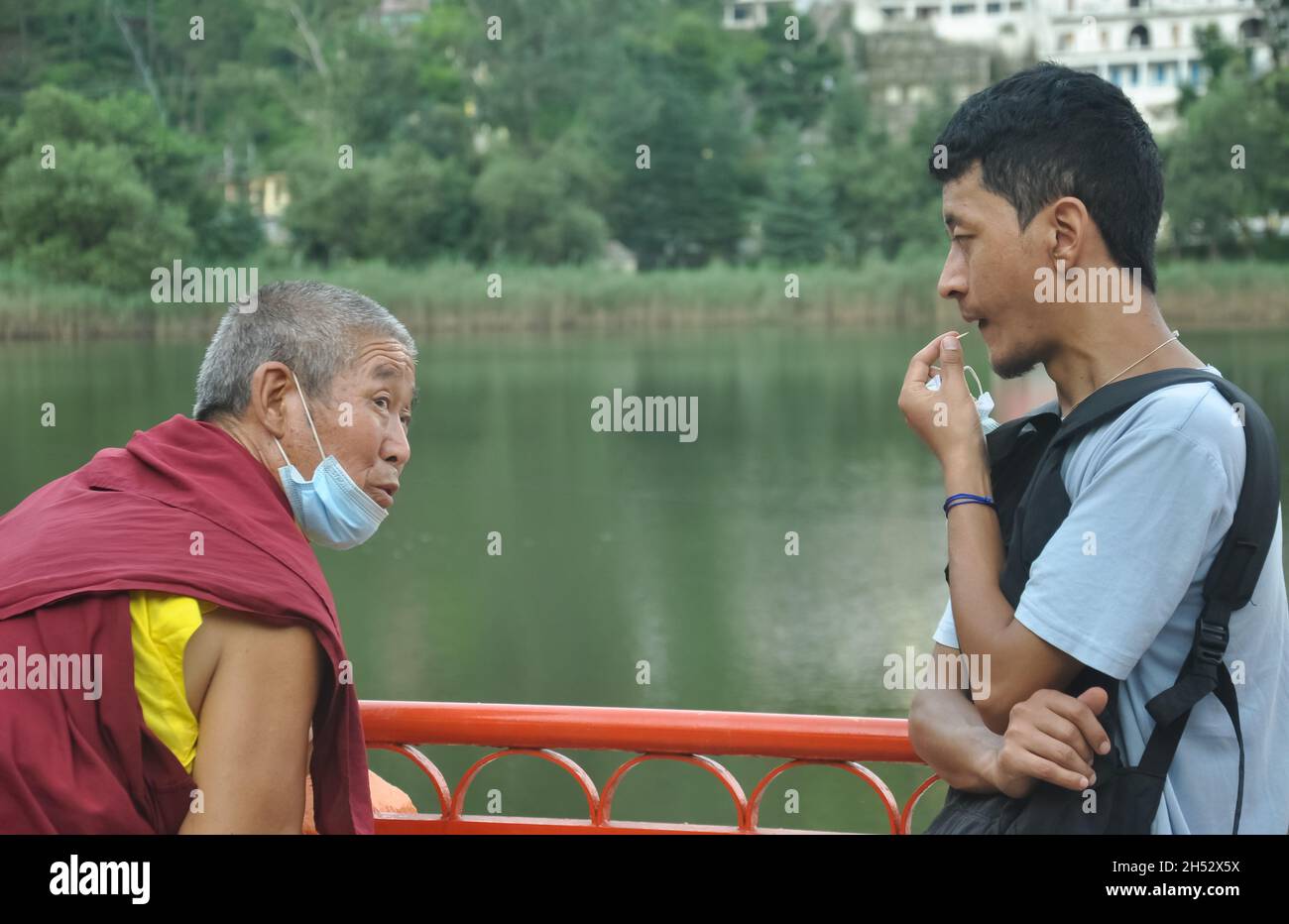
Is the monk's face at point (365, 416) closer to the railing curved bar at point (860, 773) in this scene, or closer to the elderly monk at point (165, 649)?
the elderly monk at point (165, 649)

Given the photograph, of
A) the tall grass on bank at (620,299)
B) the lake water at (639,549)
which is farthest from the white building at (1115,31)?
the lake water at (639,549)

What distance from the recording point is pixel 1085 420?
4.03ft

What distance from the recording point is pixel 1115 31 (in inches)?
1956

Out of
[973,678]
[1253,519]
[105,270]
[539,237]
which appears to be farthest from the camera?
[539,237]

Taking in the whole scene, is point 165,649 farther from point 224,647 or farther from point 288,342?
point 288,342

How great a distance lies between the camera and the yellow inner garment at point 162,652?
4.34 feet

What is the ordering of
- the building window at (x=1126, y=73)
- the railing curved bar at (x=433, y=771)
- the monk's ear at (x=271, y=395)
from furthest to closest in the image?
1. the building window at (x=1126, y=73)
2. the railing curved bar at (x=433, y=771)
3. the monk's ear at (x=271, y=395)

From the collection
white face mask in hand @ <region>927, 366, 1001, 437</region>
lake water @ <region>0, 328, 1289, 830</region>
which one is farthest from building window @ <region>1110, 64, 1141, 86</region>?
white face mask in hand @ <region>927, 366, 1001, 437</region>

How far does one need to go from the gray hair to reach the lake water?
2.26 feet

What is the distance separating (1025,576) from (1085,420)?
0.46 feet

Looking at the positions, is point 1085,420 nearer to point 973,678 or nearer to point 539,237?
point 973,678

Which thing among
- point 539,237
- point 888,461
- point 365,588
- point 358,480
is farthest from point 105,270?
point 358,480

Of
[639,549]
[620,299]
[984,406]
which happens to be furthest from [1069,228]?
[620,299]

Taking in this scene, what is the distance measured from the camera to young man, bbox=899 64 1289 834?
117 cm
